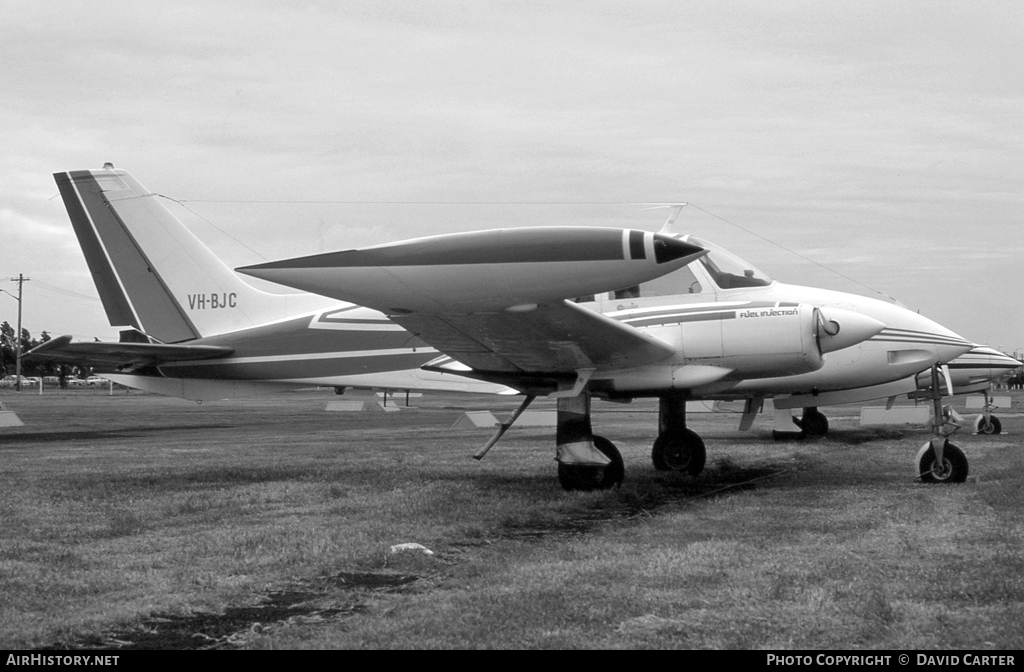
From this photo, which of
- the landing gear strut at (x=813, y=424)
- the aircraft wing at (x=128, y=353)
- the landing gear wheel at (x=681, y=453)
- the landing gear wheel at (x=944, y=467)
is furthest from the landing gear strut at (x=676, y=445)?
the landing gear strut at (x=813, y=424)

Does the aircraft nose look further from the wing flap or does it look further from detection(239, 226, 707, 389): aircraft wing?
detection(239, 226, 707, 389): aircraft wing

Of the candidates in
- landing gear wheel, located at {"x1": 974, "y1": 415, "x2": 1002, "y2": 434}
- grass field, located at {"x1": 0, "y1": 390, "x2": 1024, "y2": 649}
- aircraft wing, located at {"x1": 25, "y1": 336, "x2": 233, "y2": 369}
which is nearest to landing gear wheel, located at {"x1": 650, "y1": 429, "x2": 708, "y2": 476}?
grass field, located at {"x1": 0, "y1": 390, "x2": 1024, "y2": 649}

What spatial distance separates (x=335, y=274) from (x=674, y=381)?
14.7 feet

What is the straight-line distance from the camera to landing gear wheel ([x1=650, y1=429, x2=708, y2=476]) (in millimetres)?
12617

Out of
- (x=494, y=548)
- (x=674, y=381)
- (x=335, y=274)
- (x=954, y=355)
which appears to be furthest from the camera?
(x=954, y=355)

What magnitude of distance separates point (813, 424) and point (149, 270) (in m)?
13.2

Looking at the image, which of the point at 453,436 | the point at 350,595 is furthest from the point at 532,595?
the point at 453,436

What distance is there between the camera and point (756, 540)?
7.35 meters

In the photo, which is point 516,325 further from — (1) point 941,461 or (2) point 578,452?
(1) point 941,461

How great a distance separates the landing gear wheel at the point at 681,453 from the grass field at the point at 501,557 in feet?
0.90

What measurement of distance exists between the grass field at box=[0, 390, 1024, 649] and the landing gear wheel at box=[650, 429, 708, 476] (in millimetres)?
275

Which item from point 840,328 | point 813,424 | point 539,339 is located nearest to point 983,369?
point 813,424

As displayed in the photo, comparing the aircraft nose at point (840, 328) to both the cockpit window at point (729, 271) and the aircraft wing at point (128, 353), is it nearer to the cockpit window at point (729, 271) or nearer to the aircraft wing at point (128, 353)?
the cockpit window at point (729, 271)

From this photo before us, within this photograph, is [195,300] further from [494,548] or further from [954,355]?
[954,355]
